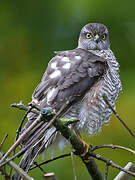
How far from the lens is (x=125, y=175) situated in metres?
2.25

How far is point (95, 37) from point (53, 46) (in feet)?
3.16

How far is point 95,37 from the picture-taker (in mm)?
4098

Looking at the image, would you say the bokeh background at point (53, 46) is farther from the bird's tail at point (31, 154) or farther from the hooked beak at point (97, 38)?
the bird's tail at point (31, 154)

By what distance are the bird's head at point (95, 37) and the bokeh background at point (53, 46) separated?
0.54m

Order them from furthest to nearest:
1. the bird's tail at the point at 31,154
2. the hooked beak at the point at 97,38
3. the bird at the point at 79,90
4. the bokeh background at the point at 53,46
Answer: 1. the bokeh background at the point at 53,46
2. the hooked beak at the point at 97,38
3. the bird at the point at 79,90
4. the bird's tail at the point at 31,154

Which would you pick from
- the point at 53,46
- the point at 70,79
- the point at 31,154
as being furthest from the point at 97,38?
the point at 31,154

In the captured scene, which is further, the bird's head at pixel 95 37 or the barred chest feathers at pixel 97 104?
the bird's head at pixel 95 37

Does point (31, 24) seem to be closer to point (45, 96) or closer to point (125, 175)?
point (45, 96)

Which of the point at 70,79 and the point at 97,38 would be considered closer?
the point at 70,79

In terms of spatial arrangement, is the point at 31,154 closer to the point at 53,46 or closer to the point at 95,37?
the point at 95,37

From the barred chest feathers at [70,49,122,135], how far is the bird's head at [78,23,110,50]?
524mm

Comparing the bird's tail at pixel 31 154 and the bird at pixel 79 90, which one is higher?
the bird at pixel 79 90

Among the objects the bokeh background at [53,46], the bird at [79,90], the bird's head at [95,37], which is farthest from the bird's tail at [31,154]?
the bird's head at [95,37]

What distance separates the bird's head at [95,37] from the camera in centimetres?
405
